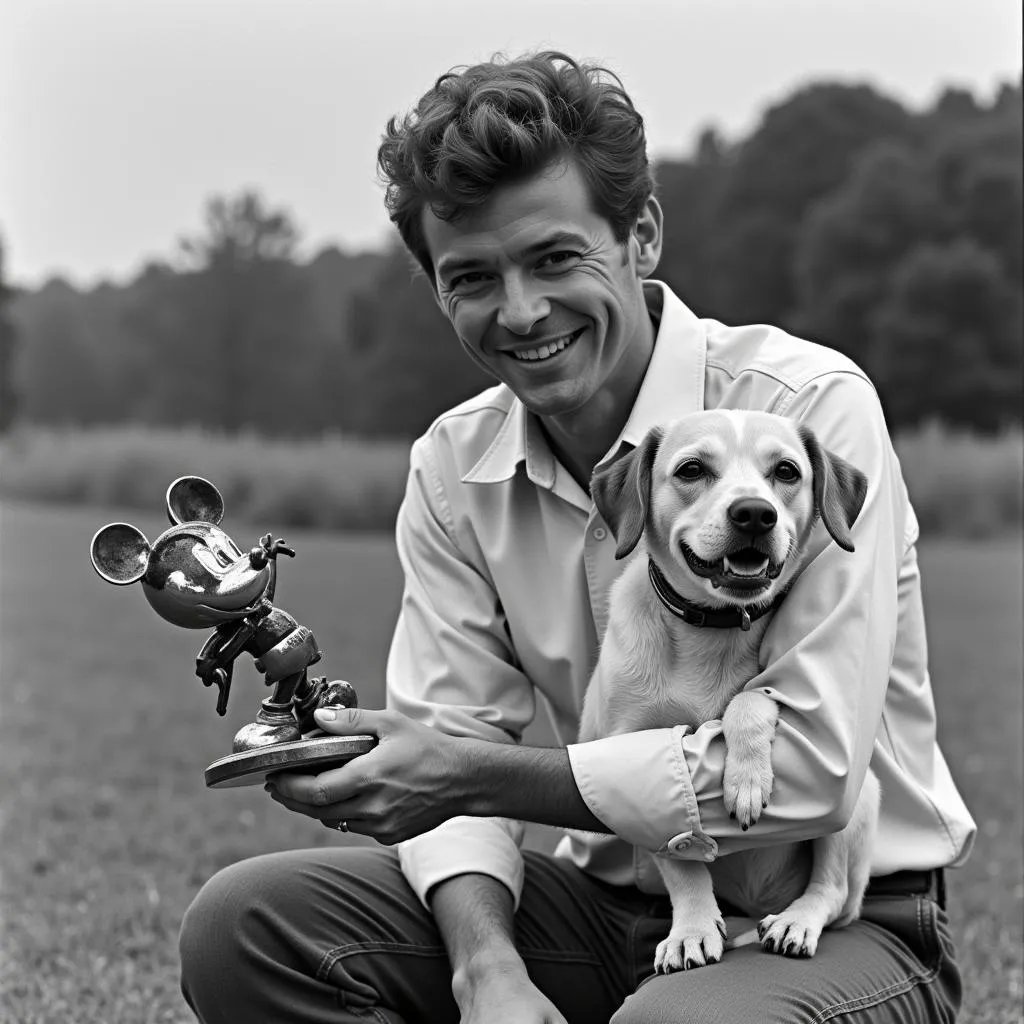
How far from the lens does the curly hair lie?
3061 millimetres

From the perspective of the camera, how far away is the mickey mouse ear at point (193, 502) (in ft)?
8.86

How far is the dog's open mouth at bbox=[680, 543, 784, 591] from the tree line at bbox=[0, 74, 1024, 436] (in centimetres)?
2601

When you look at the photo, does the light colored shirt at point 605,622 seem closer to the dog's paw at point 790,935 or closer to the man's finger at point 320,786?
the dog's paw at point 790,935

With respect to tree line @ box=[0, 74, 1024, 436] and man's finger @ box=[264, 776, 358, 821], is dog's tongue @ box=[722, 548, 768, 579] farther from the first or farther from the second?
tree line @ box=[0, 74, 1024, 436]

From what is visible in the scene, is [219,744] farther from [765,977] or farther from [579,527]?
[765,977]

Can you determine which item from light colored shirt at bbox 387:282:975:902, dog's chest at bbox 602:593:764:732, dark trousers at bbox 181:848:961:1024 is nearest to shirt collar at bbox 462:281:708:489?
light colored shirt at bbox 387:282:975:902

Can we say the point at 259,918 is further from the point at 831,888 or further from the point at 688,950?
the point at 831,888

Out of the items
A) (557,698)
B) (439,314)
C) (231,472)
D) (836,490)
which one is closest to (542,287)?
(836,490)

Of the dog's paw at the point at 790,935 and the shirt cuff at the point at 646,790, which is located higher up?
the shirt cuff at the point at 646,790

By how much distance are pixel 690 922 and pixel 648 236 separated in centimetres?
162

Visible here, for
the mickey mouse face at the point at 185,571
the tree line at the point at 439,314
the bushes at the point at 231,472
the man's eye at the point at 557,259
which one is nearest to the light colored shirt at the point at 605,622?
the man's eye at the point at 557,259

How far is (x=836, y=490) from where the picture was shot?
282 cm

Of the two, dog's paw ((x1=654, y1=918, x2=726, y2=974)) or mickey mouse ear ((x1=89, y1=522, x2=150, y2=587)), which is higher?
mickey mouse ear ((x1=89, y1=522, x2=150, y2=587))

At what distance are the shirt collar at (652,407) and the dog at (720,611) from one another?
21 centimetres
